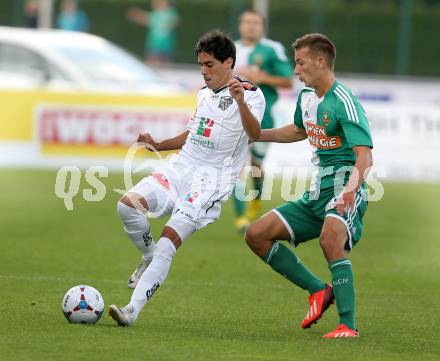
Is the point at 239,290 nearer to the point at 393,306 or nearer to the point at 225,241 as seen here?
the point at 393,306

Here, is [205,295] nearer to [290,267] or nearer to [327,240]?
[290,267]

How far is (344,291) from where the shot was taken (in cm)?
773

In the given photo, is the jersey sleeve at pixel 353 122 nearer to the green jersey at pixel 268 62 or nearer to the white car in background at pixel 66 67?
the green jersey at pixel 268 62

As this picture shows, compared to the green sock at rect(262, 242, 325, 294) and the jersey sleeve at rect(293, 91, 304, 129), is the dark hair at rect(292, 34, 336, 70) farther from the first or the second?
the green sock at rect(262, 242, 325, 294)

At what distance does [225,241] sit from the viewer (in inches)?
522

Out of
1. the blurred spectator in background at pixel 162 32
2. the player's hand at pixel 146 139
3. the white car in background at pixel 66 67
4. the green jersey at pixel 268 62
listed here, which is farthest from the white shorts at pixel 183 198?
the blurred spectator in background at pixel 162 32

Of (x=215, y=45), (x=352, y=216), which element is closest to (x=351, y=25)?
(x=215, y=45)

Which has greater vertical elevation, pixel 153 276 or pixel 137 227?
pixel 137 227

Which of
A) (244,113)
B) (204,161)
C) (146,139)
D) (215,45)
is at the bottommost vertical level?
(204,161)

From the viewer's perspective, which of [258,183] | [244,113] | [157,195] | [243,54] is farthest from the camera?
[258,183]

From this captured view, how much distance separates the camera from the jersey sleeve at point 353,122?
7.63m

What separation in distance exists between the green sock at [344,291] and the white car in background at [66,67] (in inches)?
523

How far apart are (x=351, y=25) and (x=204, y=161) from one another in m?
22.3

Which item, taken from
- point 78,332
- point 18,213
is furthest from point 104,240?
point 78,332
